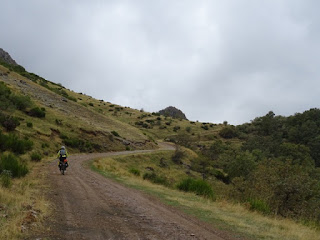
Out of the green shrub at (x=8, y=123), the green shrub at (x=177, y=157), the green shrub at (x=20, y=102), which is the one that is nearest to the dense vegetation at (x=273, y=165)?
the green shrub at (x=177, y=157)

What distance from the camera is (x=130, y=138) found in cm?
5150

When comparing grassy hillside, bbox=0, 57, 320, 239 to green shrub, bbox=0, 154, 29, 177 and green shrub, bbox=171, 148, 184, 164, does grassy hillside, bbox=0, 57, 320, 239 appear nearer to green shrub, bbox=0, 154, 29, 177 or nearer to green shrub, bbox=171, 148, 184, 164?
green shrub, bbox=0, 154, 29, 177

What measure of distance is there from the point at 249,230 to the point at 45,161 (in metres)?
19.7

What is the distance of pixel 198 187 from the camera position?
17141 millimetres

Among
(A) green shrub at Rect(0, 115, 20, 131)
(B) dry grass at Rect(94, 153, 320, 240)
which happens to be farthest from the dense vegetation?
(A) green shrub at Rect(0, 115, 20, 131)

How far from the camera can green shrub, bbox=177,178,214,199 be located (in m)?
16.3

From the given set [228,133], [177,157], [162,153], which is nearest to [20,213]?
[162,153]

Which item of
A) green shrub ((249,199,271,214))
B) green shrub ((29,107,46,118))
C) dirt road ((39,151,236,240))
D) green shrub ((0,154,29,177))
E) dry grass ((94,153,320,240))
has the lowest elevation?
green shrub ((0,154,29,177))

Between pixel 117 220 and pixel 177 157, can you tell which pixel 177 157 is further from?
pixel 117 220

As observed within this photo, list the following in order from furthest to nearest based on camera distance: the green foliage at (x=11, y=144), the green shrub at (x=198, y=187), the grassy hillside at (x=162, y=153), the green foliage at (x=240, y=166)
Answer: the green foliage at (x=240, y=166)
the green foliage at (x=11, y=144)
the green shrub at (x=198, y=187)
the grassy hillside at (x=162, y=153)

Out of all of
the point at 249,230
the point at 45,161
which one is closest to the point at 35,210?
the point at 249,230

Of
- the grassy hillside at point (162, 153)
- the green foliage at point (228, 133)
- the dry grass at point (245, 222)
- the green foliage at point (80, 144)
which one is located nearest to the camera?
the dry grass at point (245, 222)

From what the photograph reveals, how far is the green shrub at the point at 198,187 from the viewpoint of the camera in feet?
53.6

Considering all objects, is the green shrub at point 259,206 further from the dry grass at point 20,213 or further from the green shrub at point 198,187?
the dry grass at point 20,213
